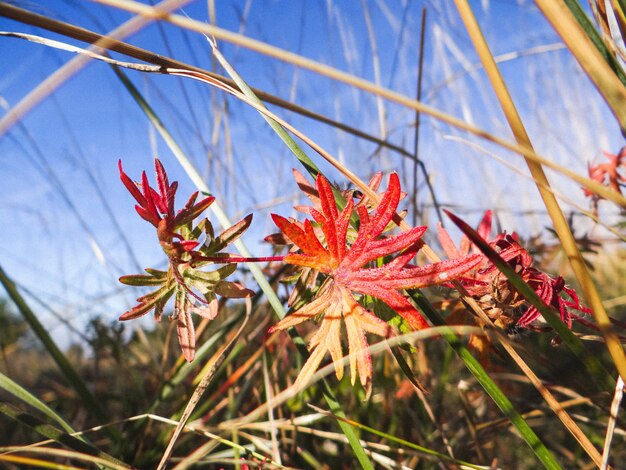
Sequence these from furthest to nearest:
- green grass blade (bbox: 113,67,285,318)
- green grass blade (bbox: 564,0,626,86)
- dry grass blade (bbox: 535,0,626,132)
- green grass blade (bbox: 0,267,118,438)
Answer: green grass blade (bbox: 0,267,118,438) → green grass blade (bbox: 113,67,285,318) → green grass blade (bbox: 564,0,626,86) → dry grass blade (bbox: 535,0,626,132)

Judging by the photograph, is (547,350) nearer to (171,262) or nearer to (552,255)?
(552,255)

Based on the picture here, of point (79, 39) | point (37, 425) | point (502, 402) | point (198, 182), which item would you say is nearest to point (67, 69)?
point (79, 39)

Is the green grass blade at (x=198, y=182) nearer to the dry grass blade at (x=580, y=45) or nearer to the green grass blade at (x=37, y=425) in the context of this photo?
the green grass blade at (x=37, y=425)

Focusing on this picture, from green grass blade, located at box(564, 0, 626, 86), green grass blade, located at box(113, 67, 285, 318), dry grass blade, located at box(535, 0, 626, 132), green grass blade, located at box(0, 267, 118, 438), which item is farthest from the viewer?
green grass blade, located at box(0, 267, 118, 438)

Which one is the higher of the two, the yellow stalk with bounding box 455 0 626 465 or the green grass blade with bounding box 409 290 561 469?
Result: the yellow stalk with bounding box 455 0 626 465

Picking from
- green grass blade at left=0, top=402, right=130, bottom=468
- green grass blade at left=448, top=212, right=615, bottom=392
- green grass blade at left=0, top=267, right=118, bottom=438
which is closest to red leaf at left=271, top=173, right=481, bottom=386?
green grass blade at left=448, top=212, right=615, bottom=392

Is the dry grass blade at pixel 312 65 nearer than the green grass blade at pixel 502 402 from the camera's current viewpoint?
Yes

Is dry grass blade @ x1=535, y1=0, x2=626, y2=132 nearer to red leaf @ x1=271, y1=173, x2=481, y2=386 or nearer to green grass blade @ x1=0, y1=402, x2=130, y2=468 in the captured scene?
red leaf @ x1=271, y1=173, x2=481, y2=386

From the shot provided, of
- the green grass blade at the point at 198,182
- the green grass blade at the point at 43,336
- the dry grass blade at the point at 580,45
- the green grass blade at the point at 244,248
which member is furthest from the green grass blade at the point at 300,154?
the green grass blade at the point at 43,336
